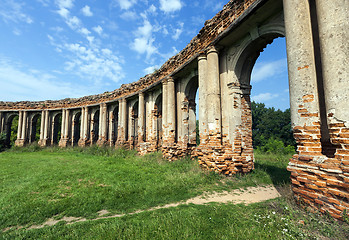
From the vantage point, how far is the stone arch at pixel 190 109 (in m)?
11.8

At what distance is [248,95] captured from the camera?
26.9ft

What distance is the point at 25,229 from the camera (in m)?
3.62

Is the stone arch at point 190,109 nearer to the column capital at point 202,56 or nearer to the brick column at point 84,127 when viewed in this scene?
the column capital at point 202,56

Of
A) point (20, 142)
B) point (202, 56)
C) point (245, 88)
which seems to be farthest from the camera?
point (20, 142)

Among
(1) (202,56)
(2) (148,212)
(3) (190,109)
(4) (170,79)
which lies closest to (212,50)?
(1) (202,56)

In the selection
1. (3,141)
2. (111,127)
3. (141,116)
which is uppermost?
(141,116)

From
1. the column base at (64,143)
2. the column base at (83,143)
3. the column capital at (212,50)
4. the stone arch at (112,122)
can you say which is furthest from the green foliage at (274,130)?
the column base at (64,143)

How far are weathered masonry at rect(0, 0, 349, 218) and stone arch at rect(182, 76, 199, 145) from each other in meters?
0.07

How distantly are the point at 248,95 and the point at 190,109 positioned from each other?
465cm

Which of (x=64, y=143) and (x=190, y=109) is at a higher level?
(x=190, y=109)

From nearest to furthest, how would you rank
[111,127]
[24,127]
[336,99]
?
1. [336,99]
2. [111,127]
3. [24,127]

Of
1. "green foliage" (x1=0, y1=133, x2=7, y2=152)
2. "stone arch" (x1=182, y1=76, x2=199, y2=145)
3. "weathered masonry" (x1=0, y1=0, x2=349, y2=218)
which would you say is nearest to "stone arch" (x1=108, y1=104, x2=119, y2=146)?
"weathered masonry" (x1=0, y1=0, x2=349, y2=218)

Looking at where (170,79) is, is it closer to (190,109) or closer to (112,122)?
(190,109)

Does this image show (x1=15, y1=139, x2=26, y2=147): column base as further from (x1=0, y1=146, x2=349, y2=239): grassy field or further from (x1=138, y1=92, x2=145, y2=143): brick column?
(x1=0, y1=146, x2=349, y2=239): grassy field
